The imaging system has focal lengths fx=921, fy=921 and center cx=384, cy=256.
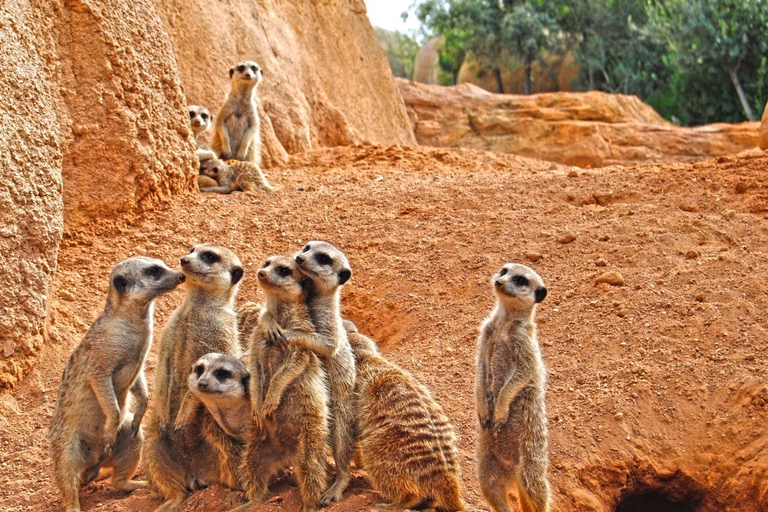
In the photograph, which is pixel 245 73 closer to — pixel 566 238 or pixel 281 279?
pixel 566 238

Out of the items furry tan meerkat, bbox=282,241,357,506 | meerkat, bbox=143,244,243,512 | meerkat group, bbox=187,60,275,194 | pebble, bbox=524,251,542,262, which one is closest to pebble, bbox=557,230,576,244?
pebble, bbox=524,251,542,262

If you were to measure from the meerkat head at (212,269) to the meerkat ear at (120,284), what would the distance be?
A: 0.93 feet

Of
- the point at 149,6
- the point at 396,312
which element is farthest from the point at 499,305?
the point at 149,6

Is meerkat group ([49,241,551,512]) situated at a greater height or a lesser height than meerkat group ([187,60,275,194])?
lesser

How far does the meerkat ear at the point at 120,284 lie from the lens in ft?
14.4

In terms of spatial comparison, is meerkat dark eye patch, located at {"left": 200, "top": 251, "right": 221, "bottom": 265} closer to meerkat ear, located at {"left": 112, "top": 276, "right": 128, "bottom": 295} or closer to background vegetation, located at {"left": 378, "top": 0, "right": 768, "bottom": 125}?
meerkat ear, located at {"left": 112, "top": 276, "right": 128, "bottom": 295}

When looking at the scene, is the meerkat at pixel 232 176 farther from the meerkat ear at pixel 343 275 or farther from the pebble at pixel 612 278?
the meerkat ear at pixel 343 275

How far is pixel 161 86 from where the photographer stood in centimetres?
709

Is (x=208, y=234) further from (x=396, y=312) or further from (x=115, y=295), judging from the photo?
(x=115, y=295)

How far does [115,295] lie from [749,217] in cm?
443

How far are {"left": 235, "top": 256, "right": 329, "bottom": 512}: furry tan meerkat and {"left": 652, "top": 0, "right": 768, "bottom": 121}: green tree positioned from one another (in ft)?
50.3

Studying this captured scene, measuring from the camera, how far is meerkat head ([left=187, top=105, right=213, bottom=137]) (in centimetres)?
905

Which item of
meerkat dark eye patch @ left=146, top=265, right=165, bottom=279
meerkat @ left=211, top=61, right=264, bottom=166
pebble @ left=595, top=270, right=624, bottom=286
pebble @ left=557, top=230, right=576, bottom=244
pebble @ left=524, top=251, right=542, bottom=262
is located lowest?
pebble @ left=595, top=270, right=624, bottom=286

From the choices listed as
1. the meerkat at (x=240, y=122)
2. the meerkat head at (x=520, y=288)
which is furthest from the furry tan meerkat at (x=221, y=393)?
the meerkat at (x=240, y=122)
